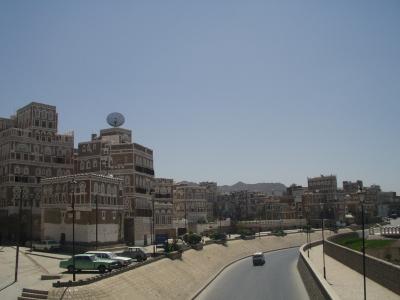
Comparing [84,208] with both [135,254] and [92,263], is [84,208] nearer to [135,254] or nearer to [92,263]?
[135,254]

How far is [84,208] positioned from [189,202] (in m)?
66.3

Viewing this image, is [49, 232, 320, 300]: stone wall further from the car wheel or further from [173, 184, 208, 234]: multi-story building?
[173, 184, 208, 234]: multi-story building

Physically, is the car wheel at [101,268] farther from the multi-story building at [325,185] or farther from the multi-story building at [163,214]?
the multi-story building at [325,185]

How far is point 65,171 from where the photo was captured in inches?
3410

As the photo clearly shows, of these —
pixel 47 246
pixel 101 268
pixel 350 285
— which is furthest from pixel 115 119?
pixel 350 285

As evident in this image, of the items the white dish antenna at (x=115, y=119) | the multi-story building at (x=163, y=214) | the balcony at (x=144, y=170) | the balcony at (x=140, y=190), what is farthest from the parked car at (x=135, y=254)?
the white dish antenna at (x=115, y=119)

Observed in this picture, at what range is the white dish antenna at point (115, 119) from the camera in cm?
9181

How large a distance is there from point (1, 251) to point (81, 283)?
97.4 ft

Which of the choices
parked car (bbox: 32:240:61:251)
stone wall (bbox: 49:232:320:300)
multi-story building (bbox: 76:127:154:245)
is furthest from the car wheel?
multi-story building (bbox: 76:127:154:245)

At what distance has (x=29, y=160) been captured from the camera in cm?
8144

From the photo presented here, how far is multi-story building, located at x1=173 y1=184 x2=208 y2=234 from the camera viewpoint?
12619 cm

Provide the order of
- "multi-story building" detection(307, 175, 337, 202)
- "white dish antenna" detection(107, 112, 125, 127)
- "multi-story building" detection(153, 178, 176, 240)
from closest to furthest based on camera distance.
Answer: "multi-story building" detection(153, 178, 176, 240), "white dish antenna" detection(107, 112, 125, 127), "multi-story building" detection(307, 175, 337, 202)

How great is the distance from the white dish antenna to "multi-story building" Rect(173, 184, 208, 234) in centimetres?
4028

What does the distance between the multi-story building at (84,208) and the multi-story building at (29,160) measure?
635 centimetres
